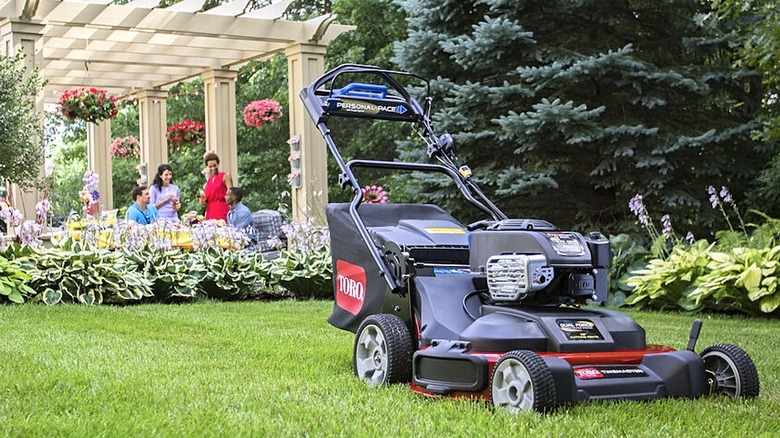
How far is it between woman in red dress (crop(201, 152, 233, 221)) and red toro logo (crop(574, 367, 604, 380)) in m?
8.82

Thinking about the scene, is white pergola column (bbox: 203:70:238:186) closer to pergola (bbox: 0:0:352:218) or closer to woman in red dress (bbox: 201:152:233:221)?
pergola (bbox: 0:0:352:218)

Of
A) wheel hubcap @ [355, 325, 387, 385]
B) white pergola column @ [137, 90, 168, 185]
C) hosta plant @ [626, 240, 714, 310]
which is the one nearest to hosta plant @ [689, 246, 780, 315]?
hosta plant @ [626, 240, 714, 310]

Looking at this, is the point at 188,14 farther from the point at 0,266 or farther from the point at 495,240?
the point at 495,240

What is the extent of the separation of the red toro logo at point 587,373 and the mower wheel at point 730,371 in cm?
53

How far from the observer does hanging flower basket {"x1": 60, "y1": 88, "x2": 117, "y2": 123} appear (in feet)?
43.4

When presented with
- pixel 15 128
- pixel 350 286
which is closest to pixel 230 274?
pixel 15 128

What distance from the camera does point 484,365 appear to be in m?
3.76

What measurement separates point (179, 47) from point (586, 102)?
20.1 feet

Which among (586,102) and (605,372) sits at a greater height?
(586,102)

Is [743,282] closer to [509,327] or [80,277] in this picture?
[509,327]

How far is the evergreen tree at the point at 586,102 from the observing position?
10961mm

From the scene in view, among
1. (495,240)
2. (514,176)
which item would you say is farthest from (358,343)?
(514,176)

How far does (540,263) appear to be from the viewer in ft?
12.7

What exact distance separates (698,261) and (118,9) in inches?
308
